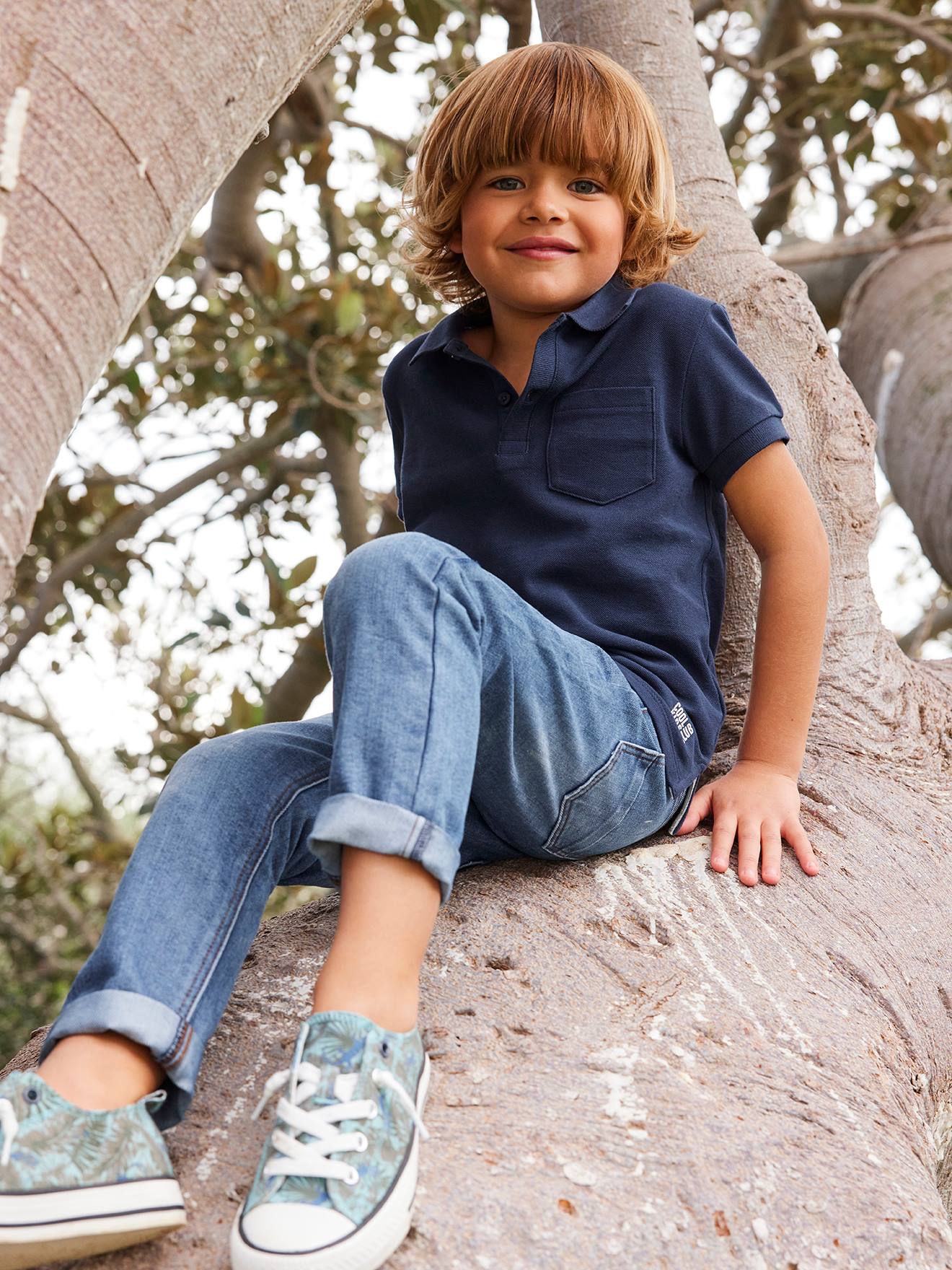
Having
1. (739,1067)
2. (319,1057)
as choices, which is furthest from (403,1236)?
(739,1067)

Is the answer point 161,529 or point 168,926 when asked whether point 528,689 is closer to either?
point 168,926

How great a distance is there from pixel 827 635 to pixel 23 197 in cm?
143

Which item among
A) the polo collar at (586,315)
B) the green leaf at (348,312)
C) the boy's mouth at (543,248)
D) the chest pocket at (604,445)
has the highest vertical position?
the boy's mouth at (543,248)

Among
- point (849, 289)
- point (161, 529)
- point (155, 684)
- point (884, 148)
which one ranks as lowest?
point (155, 684)

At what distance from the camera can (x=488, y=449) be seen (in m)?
1.65

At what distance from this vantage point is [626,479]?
1.59 metres

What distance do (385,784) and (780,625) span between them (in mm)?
721

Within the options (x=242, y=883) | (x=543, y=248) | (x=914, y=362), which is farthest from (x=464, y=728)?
(x=914, y=362)

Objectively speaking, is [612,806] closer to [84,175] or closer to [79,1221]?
[79,1221]

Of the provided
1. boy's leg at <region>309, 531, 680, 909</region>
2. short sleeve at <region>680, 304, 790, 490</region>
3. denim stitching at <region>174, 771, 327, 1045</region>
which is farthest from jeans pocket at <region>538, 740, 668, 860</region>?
short sleeve at <region>680, 304, 790, 490</region>

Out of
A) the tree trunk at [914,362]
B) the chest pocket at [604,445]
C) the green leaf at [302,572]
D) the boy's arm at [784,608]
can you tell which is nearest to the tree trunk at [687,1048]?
the boy's arm at [784,608]

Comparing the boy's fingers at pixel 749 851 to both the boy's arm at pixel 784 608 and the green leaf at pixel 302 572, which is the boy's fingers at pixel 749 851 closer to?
the boy's arm at pixel 784 608

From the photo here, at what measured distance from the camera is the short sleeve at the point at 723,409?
1.57 metres

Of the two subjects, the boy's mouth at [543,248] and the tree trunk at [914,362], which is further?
the tree trunk at [914,362]
